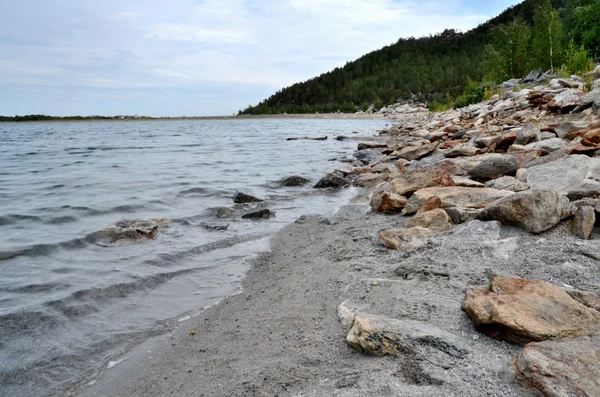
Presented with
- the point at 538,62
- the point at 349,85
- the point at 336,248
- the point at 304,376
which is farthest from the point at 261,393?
the point at 349,85

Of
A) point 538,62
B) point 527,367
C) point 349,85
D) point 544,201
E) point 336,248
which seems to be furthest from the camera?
point 349,85

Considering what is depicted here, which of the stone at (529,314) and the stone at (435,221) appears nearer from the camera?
the stone at (529,314)

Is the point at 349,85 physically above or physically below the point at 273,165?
above

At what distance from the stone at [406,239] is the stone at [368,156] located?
7.89 m

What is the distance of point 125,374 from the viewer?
2.21 m

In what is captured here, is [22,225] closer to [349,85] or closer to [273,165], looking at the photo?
[273,165]

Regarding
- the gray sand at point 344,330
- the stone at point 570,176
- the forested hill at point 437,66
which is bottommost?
the gray sand at point 344,330

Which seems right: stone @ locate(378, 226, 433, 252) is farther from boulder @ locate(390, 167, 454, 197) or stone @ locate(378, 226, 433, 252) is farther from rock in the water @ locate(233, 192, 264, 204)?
rock in the water @ locate(233, 192, 264, 204)

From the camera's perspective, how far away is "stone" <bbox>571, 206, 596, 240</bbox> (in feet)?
8.30

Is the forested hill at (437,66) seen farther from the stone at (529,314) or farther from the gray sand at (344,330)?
the stone at (529,314)

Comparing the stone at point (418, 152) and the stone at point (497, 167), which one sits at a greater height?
the stone at point (497, 167)

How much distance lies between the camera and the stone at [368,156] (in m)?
11.4

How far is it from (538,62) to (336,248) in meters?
22.8

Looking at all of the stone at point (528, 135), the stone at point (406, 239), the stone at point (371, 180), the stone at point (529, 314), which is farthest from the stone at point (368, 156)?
the stone at point (529, 314)
